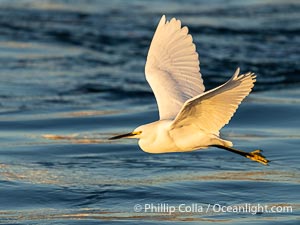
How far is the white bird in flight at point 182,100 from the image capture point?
7.41m

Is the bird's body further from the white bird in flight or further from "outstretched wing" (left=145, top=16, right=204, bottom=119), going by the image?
"outstretched wing" (left=145, top=16, right=204, bottom=119)

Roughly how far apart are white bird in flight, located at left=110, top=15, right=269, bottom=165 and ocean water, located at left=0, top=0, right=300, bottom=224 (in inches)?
38.0

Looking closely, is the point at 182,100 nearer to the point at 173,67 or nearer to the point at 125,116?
the point at 173,67

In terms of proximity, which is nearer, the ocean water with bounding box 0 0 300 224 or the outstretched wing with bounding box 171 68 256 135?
the outstretched wing with bounding box 171 68 256 135

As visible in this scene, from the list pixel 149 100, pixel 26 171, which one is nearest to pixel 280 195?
pixel 26 171

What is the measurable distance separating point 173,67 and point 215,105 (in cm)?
146

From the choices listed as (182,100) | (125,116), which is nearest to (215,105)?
(182,100)

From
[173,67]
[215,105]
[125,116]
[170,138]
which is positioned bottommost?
[170,138]

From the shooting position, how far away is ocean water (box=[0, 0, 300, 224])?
9.29 metres

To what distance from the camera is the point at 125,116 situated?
46.0 ft

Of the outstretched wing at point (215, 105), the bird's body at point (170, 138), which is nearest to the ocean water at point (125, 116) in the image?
the bird's body at point (170, 138)

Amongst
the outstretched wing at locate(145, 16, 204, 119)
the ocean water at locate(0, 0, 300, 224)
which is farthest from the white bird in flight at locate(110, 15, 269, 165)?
the ocean water at locate(0, 0, 300, 224)

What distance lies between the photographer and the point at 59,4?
23.3 meters

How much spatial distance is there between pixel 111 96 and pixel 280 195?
6.47 m
